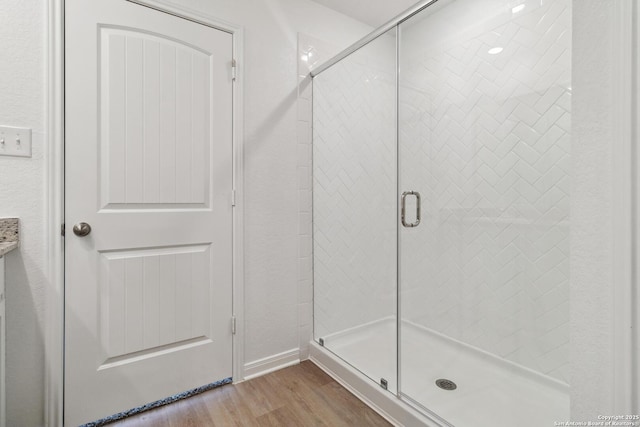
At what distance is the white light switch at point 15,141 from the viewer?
4.22 feet

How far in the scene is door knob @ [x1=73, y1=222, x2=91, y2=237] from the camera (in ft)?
4.68

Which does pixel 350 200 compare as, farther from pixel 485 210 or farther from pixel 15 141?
pixel 15 141

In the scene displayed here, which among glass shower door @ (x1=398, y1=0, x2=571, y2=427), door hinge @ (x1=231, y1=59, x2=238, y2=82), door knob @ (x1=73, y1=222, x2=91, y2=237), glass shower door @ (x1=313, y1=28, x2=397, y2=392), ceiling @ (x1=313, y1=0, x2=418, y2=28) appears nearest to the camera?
door knob @ (x1=73, y1=222, x2=91, y2=237)

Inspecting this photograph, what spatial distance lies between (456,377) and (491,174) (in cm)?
121

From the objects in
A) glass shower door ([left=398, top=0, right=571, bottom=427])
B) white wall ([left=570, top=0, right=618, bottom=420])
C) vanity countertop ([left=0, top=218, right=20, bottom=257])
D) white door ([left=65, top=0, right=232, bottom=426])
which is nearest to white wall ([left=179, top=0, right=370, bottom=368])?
white door ([left=65, top=0, right=232, bottom=426])

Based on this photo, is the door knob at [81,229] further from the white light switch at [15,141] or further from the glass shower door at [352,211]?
the glass shower door at [352,211]

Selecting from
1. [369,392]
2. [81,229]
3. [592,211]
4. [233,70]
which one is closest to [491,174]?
[592,211]

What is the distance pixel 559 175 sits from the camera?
1670 mm

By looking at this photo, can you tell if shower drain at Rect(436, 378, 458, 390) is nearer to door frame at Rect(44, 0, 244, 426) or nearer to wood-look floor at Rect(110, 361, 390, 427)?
wood-look floor at Rect(110, 361, 390, 427)

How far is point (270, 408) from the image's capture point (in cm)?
161

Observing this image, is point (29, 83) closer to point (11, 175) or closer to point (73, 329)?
point (11, 175)

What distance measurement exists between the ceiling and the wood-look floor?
2.46 meters

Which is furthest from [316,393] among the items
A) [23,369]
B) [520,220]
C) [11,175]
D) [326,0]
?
[326,0]

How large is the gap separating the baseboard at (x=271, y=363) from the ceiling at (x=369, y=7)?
2.37 meters
